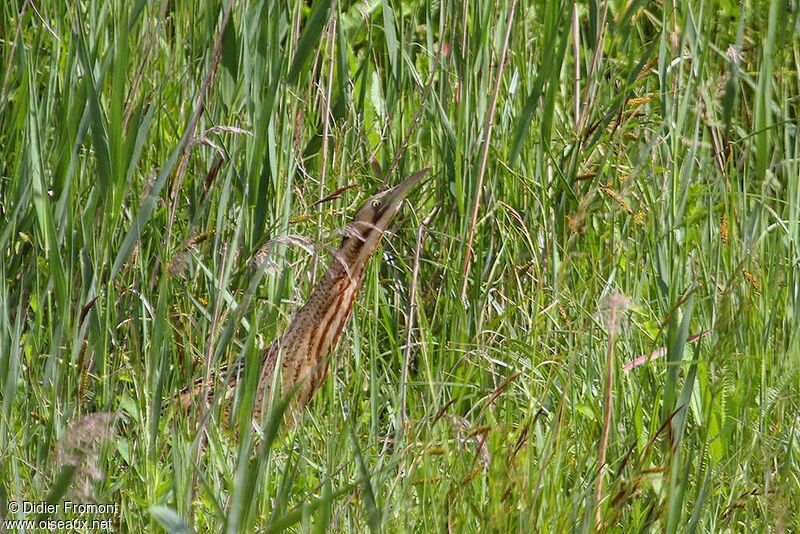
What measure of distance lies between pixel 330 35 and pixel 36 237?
2.51 feet

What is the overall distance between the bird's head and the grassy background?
0.20ft

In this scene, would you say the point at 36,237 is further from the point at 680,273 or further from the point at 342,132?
the point at 680,273

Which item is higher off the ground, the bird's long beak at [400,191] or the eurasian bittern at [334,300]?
the bird's long beak at [400,191]

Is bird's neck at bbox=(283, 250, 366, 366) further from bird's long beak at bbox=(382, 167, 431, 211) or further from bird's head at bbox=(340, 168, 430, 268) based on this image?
bird's long beak at bbox=(382, 167, 431, 211)

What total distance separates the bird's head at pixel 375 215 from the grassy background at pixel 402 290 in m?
0.06

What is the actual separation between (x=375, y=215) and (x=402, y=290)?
18 cm

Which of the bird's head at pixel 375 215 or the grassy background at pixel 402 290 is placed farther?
the bird's head at pixel 375 215

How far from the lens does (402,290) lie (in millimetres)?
2771

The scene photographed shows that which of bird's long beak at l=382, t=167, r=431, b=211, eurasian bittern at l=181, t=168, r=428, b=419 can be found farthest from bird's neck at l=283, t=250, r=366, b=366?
bird's long beak at l=382, t=167, r=431, b=211

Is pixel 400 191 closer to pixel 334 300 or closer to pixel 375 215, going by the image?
pixel 375 215

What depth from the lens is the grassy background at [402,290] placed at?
1797 mm

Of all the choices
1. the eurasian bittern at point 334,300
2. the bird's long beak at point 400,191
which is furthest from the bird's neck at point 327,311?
the bird's long beak at point 400,191

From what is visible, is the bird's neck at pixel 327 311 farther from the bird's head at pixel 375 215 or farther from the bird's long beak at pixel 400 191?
the bird's long beak at pixel 400 191

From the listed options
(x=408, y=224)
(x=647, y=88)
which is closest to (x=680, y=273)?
(x=408, y=224)
